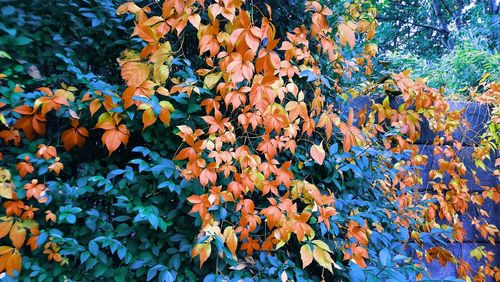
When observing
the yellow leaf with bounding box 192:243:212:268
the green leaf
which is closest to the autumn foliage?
the yellow leaf with bounding box 192:243:212:268

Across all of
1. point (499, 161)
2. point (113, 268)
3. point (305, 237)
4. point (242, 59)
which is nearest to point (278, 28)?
point (242, 59)

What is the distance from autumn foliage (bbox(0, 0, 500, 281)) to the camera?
1.16 m

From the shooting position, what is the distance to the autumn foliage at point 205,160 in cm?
116

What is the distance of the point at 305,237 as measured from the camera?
1.27 meters

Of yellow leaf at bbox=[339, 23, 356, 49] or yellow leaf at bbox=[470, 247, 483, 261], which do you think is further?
yellow leaf at bbox=[470, 247, 483, 261]

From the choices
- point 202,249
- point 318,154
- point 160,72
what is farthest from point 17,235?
point 318,154

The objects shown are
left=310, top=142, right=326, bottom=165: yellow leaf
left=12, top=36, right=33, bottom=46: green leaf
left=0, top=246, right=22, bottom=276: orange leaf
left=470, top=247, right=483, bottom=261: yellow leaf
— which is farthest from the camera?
left=470, top=247, right=483, bottom=261: yellow leaf

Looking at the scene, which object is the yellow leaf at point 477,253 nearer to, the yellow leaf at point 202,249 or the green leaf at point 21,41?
the yellow leaf at point 202,249

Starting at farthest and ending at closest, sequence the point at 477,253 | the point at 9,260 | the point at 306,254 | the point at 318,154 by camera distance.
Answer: the point at 477,253 → the point at 318,154 → the point at 306,254 → the point at 9,260

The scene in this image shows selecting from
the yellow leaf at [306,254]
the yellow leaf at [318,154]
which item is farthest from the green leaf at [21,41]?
the yellow leaf at [306,254]

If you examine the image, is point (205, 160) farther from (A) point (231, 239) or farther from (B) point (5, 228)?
(B) point (5, 228)

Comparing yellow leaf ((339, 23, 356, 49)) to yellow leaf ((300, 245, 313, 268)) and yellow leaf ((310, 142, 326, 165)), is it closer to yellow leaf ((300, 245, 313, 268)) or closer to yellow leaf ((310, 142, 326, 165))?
yellow leaf ((310, 142, 326, 165))

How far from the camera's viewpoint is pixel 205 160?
1.24m

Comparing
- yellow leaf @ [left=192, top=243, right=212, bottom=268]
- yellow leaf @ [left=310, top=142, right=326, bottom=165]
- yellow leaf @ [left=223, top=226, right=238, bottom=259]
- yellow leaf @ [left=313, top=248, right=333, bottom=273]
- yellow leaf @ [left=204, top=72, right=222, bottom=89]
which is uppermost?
yellow leaf @ [left=204, top=72, right=222, bottom=89]
